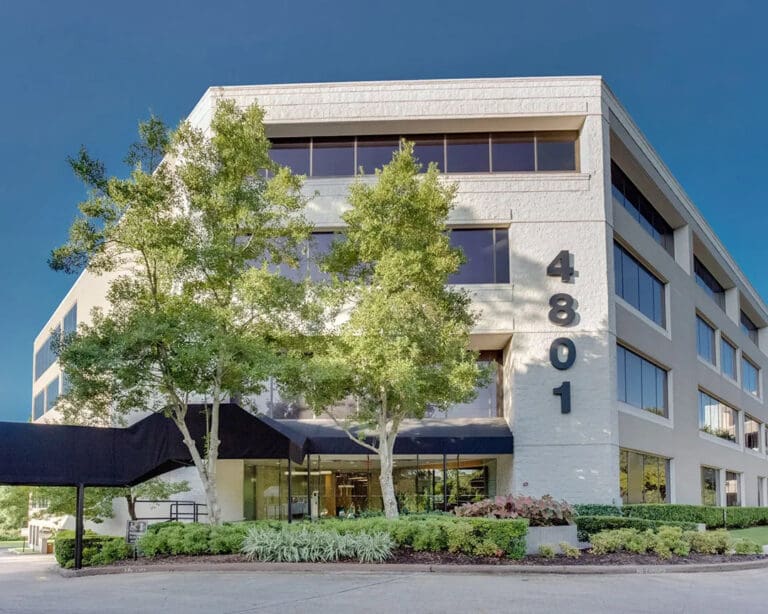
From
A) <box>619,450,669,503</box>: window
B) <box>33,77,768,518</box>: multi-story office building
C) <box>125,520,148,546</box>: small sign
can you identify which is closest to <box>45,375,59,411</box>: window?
<box>33,77,768,518</box>: multi-story office building

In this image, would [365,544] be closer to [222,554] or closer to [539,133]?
[222,554]

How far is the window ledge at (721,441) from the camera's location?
4054 cm

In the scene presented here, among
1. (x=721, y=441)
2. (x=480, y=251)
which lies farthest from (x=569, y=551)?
(x=721, y=441)

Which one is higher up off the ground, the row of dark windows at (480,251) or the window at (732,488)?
the row of dark windows at (480,251)

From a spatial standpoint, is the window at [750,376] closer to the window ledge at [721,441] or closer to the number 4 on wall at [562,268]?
the window ledge at [721,441]

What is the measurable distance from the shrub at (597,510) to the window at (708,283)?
20.8 meters

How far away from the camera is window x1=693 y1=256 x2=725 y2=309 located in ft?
150

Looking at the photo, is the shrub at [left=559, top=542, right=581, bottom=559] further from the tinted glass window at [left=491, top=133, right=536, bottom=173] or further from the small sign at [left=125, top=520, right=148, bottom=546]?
the tinted glass window at [left=491, top=133, right=536, bottom=173]

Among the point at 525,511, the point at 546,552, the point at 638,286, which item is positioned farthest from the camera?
the point at 638,286

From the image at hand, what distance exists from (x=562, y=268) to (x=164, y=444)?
14.4m

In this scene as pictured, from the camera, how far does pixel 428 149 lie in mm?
29906

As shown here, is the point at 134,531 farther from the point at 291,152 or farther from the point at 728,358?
the point at 728,358

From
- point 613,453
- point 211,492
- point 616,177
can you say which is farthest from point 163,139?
point 616,177

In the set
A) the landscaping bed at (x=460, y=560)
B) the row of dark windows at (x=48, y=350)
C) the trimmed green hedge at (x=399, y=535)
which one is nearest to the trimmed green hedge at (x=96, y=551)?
the landscaping bed at (x=460, y=560)
